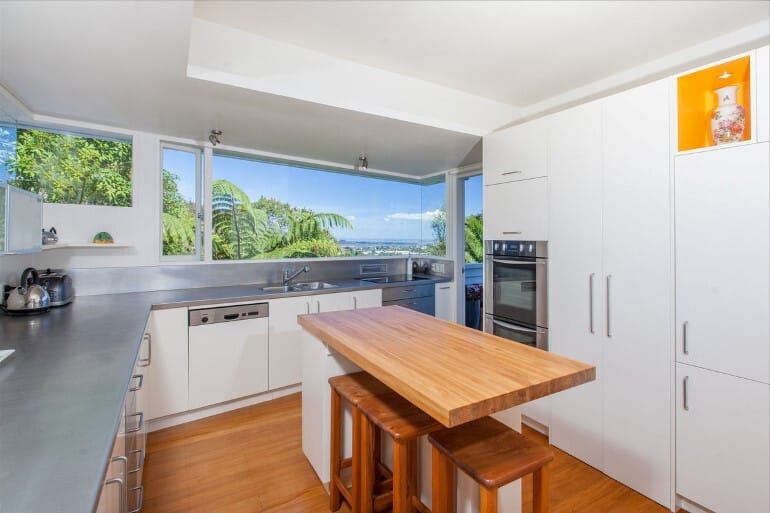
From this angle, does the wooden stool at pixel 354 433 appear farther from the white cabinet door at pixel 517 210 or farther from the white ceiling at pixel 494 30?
the white ceiling at pixel 494 30

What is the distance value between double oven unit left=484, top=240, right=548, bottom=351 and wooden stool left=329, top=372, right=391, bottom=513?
1.30 meters

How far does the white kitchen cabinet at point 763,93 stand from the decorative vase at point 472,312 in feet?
10.6

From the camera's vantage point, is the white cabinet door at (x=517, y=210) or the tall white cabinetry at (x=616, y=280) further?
the white cabinet door at (x=517, y=210)

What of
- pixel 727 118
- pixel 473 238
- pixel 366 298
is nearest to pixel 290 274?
pixel 366 298

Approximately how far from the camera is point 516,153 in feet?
8.48

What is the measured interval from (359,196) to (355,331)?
9.52ft

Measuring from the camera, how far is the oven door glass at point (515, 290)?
8.14 ft

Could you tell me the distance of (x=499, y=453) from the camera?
3.71ft

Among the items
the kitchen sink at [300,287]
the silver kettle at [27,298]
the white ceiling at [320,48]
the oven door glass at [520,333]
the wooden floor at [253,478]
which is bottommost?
the wooden floor at [253,478]

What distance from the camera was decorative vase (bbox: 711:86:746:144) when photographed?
5.37 feet

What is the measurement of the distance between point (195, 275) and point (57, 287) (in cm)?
96

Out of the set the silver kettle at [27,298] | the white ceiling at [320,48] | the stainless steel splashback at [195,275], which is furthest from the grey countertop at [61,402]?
the white ceiling at [320,48]

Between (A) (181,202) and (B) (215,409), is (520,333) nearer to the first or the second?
(B) (215,409)

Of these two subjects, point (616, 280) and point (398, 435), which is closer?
point (398, 435)
